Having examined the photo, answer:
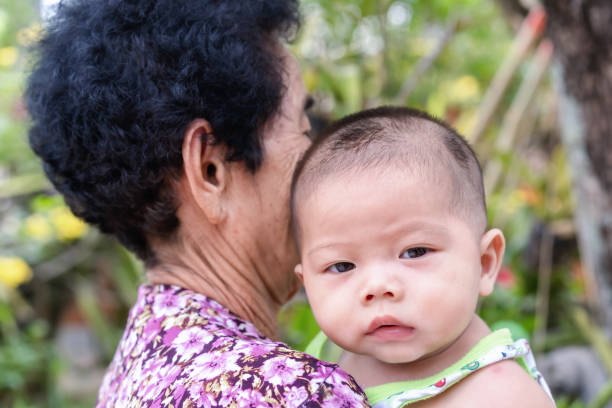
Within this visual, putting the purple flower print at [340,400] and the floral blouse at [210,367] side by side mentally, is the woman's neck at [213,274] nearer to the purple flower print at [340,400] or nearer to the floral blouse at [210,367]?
the floral blouse at [210,367]

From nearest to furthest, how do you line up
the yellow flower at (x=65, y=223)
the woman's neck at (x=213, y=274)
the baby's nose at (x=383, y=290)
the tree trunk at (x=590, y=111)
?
the baby's nose at (x=383, y=290)
the woman's neck at (x=213, y=274)
the tree trunk at (x=590, y=111)
the yellow flower at (x=65, y=223)

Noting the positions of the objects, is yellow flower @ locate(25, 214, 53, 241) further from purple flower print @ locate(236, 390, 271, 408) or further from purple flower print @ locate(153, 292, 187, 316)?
purple flower print @ locate(236, 390, 271, 408)

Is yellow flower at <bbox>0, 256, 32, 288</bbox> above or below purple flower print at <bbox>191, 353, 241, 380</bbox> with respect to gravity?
below

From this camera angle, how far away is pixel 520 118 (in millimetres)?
3006

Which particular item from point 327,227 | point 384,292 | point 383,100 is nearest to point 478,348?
point 384,292

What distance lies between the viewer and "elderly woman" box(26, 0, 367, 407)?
4.05ft

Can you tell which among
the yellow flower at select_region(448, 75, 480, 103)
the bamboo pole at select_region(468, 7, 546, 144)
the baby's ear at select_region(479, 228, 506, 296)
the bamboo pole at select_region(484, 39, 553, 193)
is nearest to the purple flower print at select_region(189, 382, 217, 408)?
the baby's ear at select_region(479, 228, 506, 296)

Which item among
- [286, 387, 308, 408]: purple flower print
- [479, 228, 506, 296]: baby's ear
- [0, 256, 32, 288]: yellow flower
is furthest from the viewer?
[0, 256, 32, 288]: yellow flower

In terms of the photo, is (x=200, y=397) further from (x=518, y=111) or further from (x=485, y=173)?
(x=485, y=173)

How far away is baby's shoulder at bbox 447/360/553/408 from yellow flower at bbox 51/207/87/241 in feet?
9.73

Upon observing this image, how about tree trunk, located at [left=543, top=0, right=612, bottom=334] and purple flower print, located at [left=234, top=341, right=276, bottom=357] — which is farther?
tree trunk, located at [left=543, top=0, right=612, bottom=334]

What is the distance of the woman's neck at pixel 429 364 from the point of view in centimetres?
→ 113

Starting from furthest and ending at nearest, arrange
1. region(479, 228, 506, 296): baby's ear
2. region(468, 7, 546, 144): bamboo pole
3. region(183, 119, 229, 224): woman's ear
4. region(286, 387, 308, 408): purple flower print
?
region(468, 7, 546, 144): bamboo pole, region(183, 119, 229, 224): woman's ear, region(479, 228, 506, 296): baby's ear, region(286, 387, 308, 408): purple flower print

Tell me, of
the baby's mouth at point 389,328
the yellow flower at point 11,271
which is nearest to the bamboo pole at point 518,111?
the baby's mouth at point 389,328
